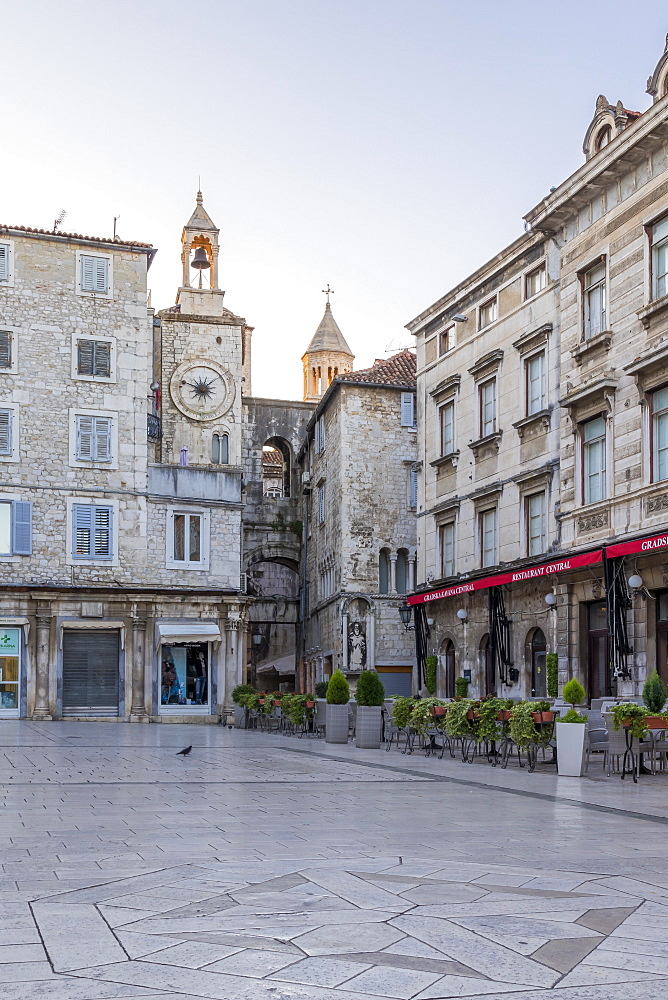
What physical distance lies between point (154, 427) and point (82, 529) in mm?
7520

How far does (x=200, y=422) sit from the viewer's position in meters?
44.2

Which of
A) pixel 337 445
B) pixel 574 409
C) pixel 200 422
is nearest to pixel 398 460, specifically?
pixel 337 445

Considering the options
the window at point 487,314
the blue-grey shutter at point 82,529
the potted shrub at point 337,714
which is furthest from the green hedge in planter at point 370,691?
the blue-grey shutter at point 82,529

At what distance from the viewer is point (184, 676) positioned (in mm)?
38062

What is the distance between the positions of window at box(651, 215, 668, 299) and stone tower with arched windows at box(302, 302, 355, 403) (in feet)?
190

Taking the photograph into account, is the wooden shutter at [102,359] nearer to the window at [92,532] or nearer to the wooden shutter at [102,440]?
the wooden shutter at [102,440]

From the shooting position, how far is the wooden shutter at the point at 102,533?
3709 centimetres

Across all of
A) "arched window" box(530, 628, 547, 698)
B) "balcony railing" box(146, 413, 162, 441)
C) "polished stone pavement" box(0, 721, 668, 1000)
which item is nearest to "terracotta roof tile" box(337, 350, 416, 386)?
"balcony railing" box(146, 413, 162, 441)

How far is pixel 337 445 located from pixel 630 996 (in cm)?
3736

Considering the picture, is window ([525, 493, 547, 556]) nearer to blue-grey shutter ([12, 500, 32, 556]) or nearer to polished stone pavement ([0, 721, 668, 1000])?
polished stone pavement ([0, 721, 668, 1000])

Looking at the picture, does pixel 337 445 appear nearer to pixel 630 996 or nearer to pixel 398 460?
pixel 398 460

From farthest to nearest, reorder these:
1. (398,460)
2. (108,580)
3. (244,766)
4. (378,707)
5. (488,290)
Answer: (398,460)
(108,580)
(488,290)
(378,707)
(244,766)

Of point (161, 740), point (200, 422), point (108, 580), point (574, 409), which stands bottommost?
point (161, 740)

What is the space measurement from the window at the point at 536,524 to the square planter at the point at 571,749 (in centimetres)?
1064
